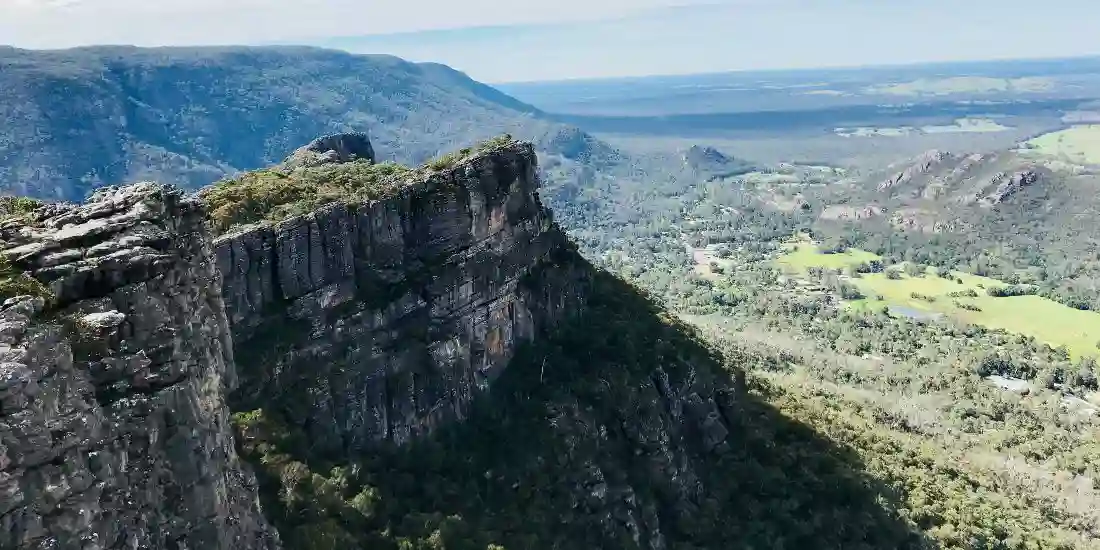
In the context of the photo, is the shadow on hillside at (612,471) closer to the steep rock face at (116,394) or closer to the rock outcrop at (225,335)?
the rock outcrop at (225,335)

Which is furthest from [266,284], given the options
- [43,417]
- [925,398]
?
[925,398]

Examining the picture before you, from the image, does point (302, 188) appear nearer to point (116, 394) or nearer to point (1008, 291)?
point (116, 394)

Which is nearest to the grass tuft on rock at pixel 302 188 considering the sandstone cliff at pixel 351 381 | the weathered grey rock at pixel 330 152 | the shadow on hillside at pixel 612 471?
the sandstone cliff at pixel 351 381

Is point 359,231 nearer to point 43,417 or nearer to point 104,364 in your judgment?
point 104,364

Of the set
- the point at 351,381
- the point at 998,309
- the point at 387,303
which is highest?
the point at 387,303

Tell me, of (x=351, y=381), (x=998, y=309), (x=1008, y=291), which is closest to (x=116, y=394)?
(x=351, y=381)

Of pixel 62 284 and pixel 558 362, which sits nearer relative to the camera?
pixel 62 284
